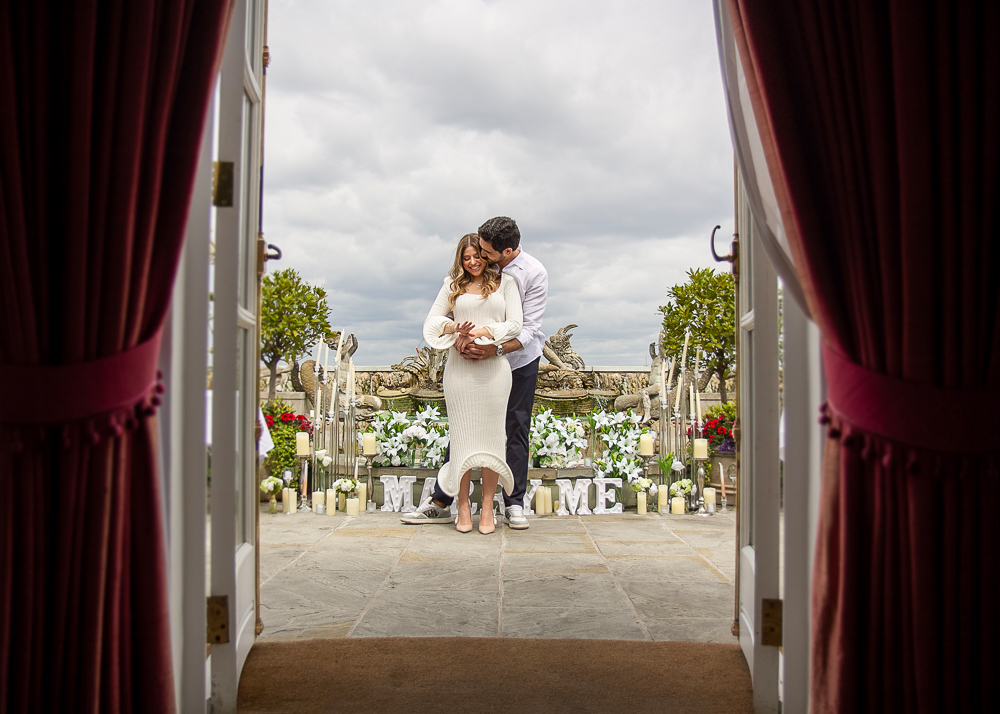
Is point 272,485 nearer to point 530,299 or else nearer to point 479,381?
point 479,381

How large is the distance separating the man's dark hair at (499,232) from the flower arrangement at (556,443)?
162cm

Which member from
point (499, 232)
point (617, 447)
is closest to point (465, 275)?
point (499, 232)

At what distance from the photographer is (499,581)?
2881 millimetres

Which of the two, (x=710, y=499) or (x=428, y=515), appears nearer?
(x=428, y=515)

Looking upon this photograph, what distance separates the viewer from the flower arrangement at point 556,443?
4.90 meters

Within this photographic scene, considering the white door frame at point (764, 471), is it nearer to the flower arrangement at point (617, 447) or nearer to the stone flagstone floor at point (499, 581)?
the stone flagstone floor at point (499, 581)

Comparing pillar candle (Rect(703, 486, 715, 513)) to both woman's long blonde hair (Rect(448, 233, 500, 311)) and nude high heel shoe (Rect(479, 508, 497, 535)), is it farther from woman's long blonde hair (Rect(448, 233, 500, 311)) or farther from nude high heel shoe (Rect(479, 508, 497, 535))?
woman's long blonde hair (Rect(448, 233, 500, 311))

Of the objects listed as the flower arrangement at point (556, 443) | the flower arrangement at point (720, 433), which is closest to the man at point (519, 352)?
the flower arrangement at point (556, 443)

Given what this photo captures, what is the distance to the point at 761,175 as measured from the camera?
1.71m

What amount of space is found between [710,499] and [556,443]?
1070 millimetres
